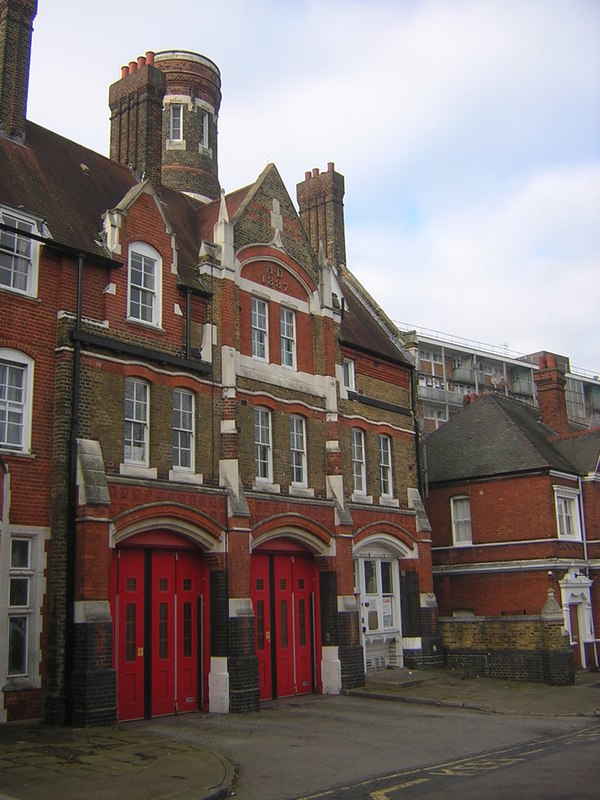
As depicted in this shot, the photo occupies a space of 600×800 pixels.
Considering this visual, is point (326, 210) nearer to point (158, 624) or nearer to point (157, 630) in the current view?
point (158, 624)

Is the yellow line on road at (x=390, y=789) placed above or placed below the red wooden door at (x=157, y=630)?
below

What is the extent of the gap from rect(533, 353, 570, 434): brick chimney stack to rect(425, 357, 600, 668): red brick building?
246cm

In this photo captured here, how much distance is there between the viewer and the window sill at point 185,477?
20.0 metres

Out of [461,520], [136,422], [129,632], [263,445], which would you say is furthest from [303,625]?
[461,520]

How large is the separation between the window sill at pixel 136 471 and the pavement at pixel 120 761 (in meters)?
5.22

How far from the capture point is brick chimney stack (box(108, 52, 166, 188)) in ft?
82.0

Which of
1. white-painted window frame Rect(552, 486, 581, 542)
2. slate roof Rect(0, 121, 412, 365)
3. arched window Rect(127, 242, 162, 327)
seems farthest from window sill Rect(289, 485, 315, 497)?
white-painted window frame Rect(552, 486, 581, 542)

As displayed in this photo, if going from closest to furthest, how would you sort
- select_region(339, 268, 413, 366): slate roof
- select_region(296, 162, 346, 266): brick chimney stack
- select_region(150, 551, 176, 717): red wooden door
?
select_region(150, 551, 176, 717): red wooden door, select_region(339, 268, 413, 366): slate roof, select_region(296, 162, 346, 266): brick chimney stack

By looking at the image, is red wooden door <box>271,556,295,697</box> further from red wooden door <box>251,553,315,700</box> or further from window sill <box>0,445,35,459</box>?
window sill <box>0,445,35,459</box>

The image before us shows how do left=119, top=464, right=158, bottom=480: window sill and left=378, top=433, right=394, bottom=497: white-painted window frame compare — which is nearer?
left=119, top=464, right=158, bottom=480: window sill

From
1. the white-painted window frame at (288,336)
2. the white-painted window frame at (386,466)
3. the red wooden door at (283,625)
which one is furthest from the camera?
the white-painted window frame at (386,466)

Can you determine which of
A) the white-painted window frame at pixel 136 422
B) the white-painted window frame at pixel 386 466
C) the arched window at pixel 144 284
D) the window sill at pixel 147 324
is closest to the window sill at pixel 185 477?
the white-painted window frame at pixel 136 422

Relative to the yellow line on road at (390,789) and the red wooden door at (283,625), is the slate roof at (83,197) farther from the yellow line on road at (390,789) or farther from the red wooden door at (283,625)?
the yellow line on road at (390,789)

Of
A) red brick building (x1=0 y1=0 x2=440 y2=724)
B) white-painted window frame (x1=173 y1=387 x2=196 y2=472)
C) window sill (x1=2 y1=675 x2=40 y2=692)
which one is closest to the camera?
window sill (x1=2 y1=675 x2=40 y2=692)
